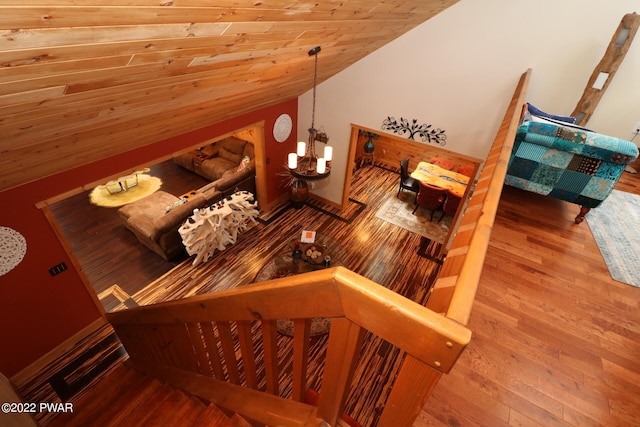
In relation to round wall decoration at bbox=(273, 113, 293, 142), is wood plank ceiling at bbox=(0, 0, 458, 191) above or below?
above

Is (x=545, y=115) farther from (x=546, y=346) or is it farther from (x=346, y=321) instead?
(x=346, y=321)

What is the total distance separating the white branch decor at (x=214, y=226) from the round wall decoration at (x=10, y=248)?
6.18 ft

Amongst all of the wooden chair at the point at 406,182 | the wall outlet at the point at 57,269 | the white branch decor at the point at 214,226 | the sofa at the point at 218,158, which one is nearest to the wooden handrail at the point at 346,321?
the wall outlet at the point at 57,269

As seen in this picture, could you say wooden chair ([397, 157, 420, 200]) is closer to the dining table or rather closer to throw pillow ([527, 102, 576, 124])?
the dining table

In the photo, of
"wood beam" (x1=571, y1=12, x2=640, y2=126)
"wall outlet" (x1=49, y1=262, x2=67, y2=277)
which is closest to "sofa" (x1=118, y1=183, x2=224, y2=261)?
"wall outlet" (x1=49, y1=262, x2=67, y2=277)

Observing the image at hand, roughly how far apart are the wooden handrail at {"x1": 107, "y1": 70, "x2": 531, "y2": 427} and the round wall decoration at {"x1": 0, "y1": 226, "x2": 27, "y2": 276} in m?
2.44

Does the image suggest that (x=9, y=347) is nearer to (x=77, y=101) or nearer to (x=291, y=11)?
(x=77, y=101)

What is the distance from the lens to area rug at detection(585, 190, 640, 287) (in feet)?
9.50

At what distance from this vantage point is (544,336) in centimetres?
231

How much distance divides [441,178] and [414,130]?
2.18 meters

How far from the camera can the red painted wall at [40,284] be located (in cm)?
294

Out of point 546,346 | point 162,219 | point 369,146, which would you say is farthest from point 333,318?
point 369,146

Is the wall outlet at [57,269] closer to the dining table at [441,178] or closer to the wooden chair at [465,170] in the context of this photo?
the dining table at [441,178]

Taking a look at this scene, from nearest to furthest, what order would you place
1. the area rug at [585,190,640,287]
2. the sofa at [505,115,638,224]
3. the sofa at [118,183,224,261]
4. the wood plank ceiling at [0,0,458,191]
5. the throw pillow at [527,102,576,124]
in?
the wood plank ceiling at [0,0,458,191], the sofa at [505,115,638,224], the area rug at [585,190,640,287], the throw pillow at [527,102,576,124], the sofa at [118,183,224,261]
